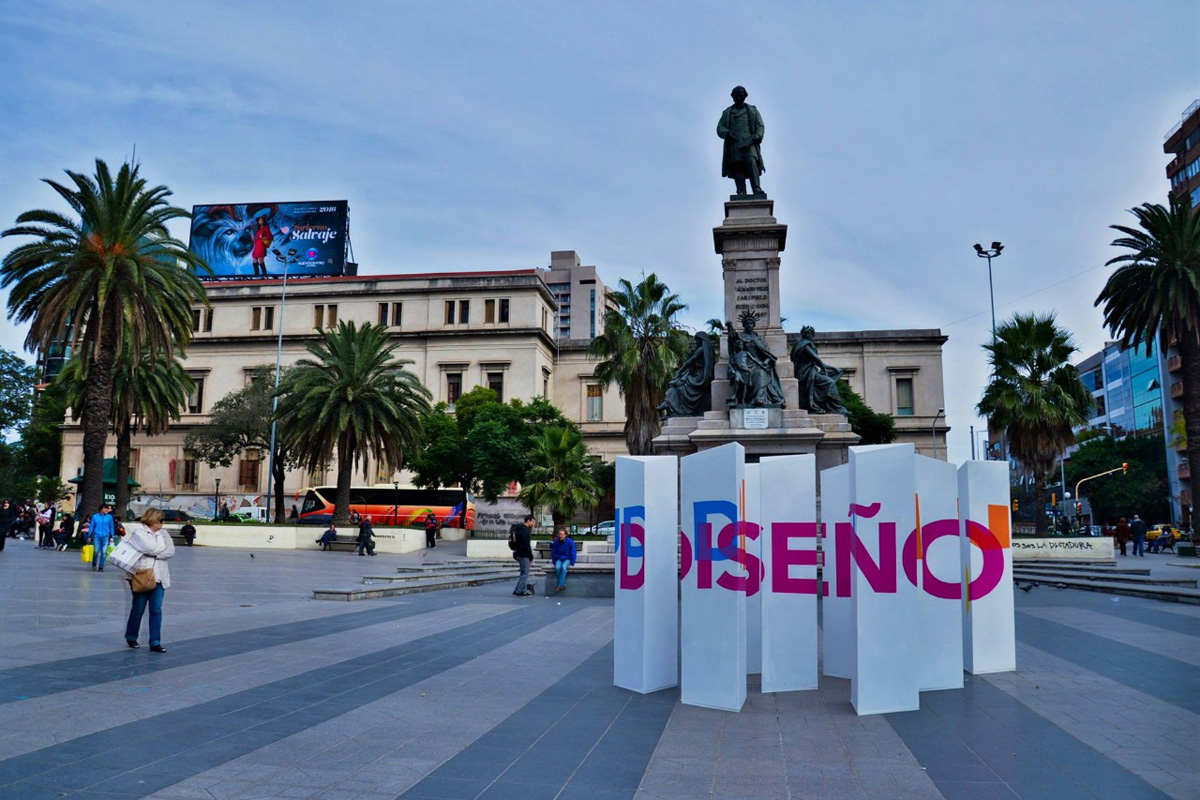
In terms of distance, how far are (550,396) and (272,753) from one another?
59912 mm

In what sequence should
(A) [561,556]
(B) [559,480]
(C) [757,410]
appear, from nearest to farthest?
(A) [561,556] → (C) [757,410] → (B) [559,480]

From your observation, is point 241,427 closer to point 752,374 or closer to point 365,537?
point 365,537

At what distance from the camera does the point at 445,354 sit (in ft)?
206

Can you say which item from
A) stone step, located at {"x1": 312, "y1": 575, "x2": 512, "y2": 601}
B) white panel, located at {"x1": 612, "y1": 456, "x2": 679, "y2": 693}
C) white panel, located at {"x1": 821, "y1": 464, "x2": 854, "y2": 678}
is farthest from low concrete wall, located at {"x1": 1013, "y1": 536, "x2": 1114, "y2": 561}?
white panel, located at {"x1": 612, "y1": 456, "x2": 679, "y2": 693}

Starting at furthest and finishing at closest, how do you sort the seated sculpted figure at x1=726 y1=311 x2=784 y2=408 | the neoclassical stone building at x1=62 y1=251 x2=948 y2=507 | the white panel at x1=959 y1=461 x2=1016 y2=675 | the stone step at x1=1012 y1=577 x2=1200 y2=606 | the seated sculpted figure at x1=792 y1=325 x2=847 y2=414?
the neoclassical stone building at x1=62 y1=251 x2=948 y2=507 → the seated sculpted figure at x1=792 y1=325 x2=847 y2=414 → the seated sculpted figure at x1=726 y1=311 x2=784 y2=408 → the stone step at x1=1012 y1=577 x2=1200 y2=606 → the white panel at x1=959 y1=461 x2=1016 y2=675

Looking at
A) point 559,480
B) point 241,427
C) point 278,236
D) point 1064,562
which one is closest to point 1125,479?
point 1064,562

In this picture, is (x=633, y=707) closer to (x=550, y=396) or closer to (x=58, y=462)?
(x=550, y=396)

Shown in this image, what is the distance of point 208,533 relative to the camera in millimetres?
38562

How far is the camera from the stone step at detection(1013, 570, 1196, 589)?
17906mm

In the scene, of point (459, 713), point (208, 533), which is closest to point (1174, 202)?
point (459, 713)

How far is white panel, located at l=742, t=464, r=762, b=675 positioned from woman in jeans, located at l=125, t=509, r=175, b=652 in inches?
234

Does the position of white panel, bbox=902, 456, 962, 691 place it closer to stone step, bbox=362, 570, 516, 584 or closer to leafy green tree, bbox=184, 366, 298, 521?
stone step, bbox=362, 570, 516, 584

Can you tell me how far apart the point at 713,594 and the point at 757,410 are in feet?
38.5

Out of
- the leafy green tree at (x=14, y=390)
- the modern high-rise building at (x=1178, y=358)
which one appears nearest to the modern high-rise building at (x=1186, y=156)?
the modern high-rise building at (x=1178, y=358)
